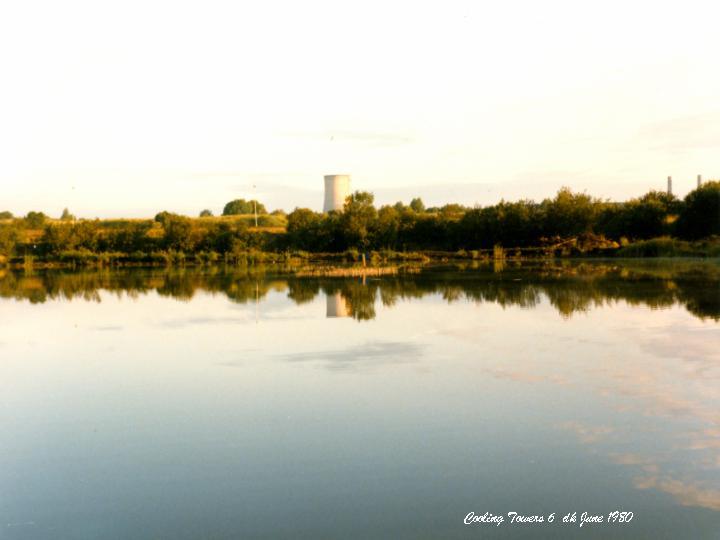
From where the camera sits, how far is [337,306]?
52.3 feet

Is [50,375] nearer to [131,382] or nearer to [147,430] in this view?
[131,382]

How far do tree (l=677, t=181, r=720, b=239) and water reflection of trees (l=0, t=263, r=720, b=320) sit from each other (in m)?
9.59

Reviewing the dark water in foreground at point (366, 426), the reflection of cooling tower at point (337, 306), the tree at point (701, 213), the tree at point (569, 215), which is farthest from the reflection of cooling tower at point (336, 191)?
the dark water in foreground at point (366, 426)

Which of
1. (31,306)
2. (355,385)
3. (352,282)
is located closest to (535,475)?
(355,385)

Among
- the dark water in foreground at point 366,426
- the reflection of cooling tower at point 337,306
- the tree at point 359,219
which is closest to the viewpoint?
the dark water in foreground at point 366,426

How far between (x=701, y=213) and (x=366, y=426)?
3305 centimetres

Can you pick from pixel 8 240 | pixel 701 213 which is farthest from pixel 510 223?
pixel 8 240

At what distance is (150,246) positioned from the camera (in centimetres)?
4591

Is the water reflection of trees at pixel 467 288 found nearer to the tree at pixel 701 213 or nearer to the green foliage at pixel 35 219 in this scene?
the tree at pixel 701 213

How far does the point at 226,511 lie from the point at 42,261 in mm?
44910

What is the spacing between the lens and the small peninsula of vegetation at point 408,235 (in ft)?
119
